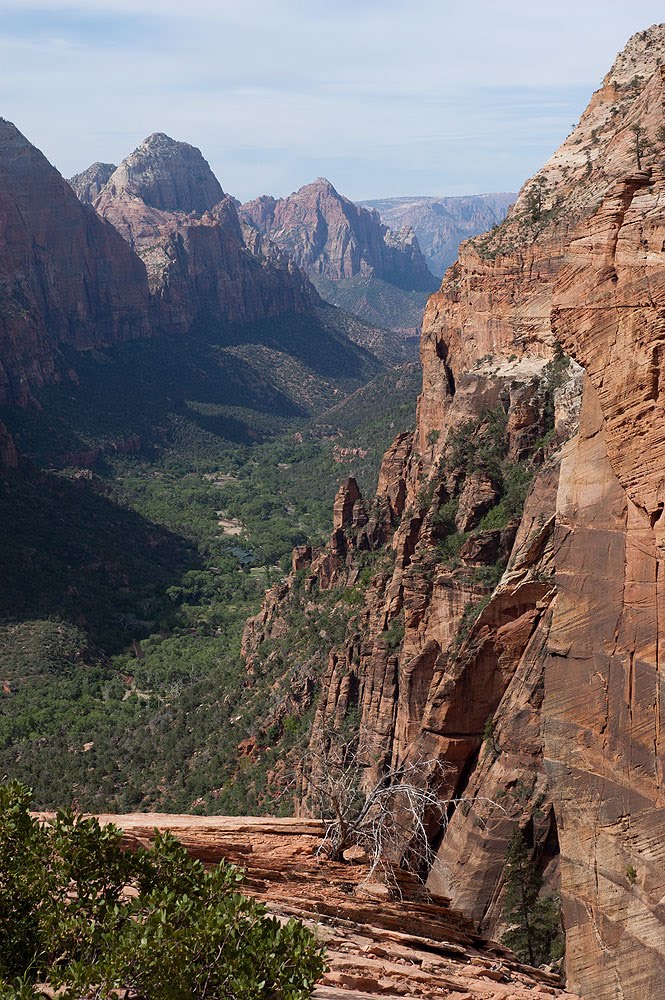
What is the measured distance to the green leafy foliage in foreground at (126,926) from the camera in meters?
11.8

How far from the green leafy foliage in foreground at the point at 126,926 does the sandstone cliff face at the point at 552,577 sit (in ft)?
19.9

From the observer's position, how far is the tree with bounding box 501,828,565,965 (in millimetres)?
25266

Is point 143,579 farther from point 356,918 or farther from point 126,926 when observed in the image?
point 126,926

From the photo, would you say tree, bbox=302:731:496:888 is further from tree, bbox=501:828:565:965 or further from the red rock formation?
the red rock formation

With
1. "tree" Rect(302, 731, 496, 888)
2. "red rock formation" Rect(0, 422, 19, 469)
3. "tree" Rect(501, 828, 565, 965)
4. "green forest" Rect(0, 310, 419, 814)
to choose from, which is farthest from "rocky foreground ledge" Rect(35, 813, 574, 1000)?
"red rock formation" Rect(0, 422, 19, 469)

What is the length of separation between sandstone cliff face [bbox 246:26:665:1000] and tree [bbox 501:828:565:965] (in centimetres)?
47

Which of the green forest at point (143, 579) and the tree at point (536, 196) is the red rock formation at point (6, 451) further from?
the tree at point (536, 196)

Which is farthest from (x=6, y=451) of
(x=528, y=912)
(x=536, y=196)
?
(x=528, y=912)

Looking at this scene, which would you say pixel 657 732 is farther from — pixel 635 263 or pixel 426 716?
pixel 426 716

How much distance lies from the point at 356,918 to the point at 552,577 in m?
10.9

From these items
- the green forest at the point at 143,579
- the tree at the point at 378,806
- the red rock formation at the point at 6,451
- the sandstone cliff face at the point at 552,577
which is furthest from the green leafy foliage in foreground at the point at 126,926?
the red rock formation at the point at 6,451

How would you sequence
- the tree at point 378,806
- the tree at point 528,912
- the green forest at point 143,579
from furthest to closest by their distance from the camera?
the green forest at point 143,579 < the tree at point 528,912 < the tree at point 378,806

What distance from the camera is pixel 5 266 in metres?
181

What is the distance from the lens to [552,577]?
25562mm
